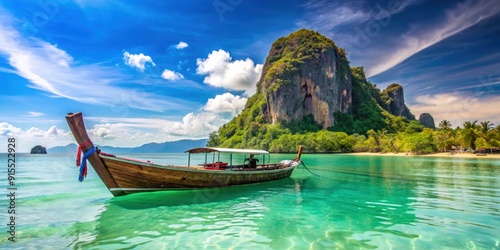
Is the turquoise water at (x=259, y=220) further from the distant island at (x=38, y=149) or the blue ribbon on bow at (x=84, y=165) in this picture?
the distant island at (x=38, y=149)

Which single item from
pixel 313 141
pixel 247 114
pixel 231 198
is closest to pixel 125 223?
pixel 231 198

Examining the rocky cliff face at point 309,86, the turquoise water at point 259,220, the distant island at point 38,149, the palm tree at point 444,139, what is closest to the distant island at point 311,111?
the rocky cliff face at point 309,86

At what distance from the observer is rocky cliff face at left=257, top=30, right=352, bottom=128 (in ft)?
404

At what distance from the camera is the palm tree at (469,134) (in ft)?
186

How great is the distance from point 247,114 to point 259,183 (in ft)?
443

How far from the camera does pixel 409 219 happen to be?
31.0ft

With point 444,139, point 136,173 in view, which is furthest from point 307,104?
point 136,173

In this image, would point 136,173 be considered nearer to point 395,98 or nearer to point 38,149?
point 38,149

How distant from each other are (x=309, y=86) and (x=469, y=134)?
75841 mm

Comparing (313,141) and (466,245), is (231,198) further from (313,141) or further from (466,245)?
(313,141)

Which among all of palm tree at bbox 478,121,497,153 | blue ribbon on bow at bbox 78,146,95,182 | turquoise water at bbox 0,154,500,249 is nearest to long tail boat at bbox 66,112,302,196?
blue ribbon on bow at bbox 78,146,95,182

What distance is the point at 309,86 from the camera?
5049 inches

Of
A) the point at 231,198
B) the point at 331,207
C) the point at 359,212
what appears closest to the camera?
the point at 359,212

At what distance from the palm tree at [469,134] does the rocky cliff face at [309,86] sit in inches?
2487
